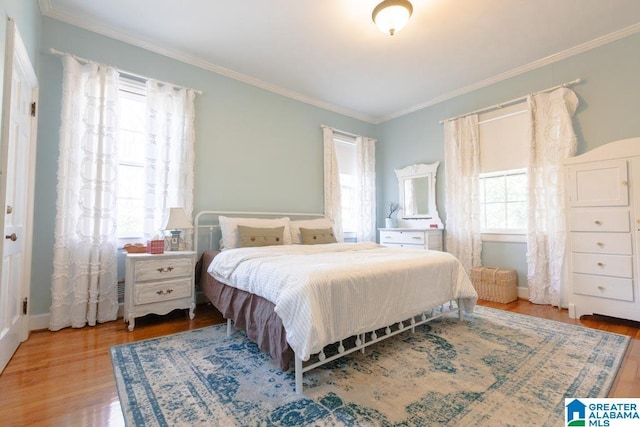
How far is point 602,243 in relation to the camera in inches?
105

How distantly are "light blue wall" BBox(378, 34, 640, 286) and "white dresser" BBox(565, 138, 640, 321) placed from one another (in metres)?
0.54

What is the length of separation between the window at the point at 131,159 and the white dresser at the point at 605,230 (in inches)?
170

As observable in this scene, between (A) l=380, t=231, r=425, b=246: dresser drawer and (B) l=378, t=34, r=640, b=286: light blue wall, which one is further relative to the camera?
(A) l=380, t=231, r=425, b=246: dresser drawer

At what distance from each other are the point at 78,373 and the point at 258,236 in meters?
1.73

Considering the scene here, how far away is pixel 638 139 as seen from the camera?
2516 mm

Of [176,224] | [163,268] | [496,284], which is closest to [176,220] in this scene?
A: [176,224]

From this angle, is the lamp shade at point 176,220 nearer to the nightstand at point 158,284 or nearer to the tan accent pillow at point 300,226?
the nightstand at point 158,284

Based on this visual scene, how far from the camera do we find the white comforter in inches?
62.2

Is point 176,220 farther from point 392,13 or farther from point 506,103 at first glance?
point 506,103

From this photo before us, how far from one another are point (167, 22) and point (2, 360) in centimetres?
294

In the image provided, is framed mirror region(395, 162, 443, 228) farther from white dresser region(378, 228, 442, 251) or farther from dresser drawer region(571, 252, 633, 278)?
dresser drawer region(571, 252, 633, 278)

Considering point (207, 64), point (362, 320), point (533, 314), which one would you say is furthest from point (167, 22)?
point (533, 314)

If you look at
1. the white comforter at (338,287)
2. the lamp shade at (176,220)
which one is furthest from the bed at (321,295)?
the lamp shade at (176,220)

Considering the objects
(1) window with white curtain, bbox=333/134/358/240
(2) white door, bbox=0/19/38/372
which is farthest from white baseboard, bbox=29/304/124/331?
(1) window with white curtain, bbox=333/134/358/240
